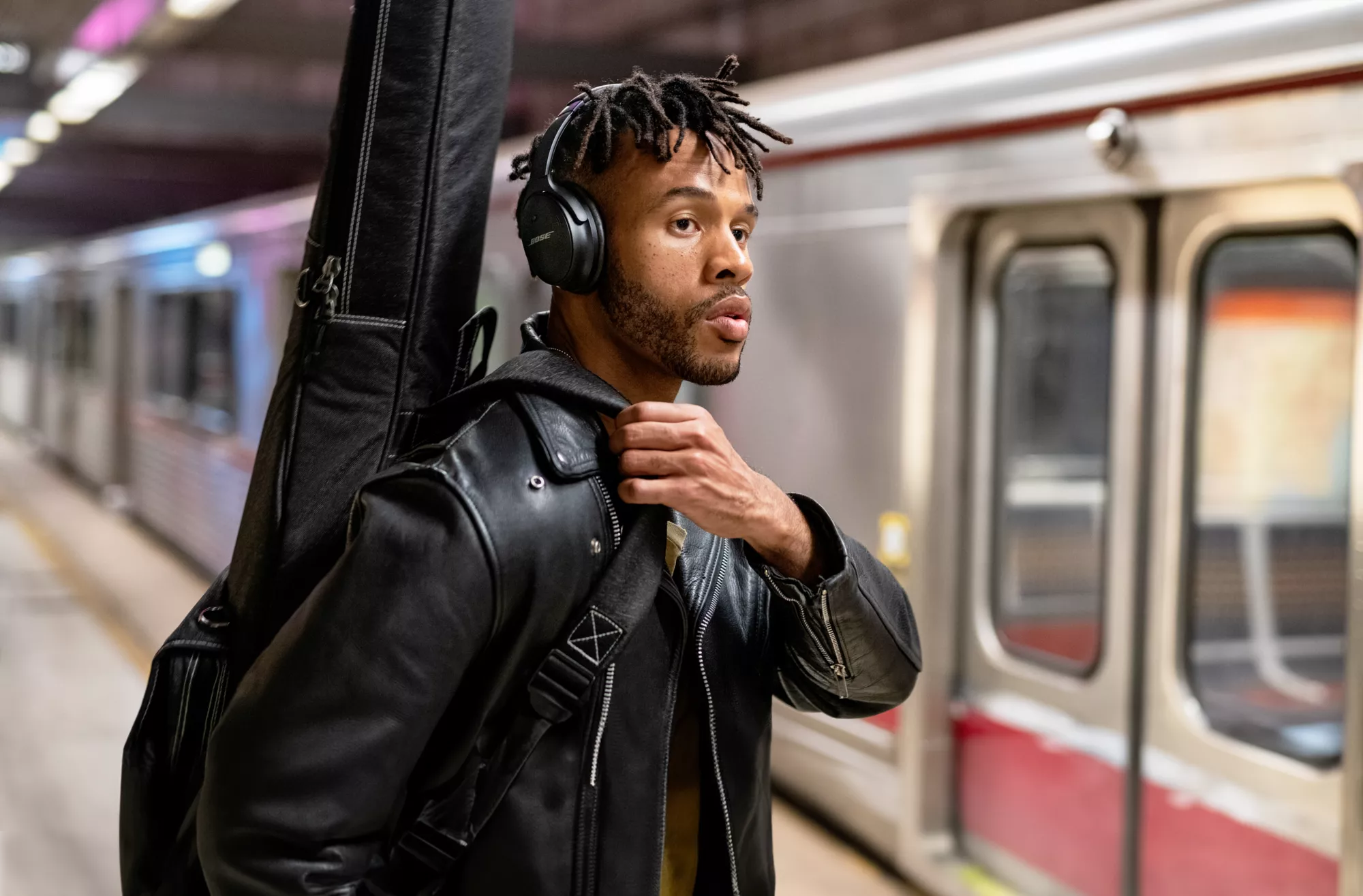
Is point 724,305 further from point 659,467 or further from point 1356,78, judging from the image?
point 1356,78

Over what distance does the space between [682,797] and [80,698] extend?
19.7ft

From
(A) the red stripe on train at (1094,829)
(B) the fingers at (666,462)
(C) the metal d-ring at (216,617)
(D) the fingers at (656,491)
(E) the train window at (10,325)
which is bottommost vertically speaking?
(A) the red stripe on train at (1094,829)

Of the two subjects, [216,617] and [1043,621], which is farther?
[1043,621]

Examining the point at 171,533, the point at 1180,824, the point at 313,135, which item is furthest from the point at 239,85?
the point at 1180,824

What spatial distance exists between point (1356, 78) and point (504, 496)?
223cm

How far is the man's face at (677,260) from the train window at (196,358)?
8.54 meters

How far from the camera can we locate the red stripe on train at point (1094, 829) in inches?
119

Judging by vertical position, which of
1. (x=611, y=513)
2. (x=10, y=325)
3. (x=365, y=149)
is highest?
(x=10, y=325)

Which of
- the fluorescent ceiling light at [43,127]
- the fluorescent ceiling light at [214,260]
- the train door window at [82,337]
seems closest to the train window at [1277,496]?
the fluorescent ceiling light at [214,260]

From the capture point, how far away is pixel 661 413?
4.09 ft

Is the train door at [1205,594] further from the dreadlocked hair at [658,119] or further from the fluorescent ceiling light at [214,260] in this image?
the fluorescent ceiling light at [214,260]

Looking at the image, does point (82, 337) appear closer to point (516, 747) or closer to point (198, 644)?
point (198, 644)

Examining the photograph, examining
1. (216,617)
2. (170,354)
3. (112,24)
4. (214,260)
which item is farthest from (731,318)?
(170,354)

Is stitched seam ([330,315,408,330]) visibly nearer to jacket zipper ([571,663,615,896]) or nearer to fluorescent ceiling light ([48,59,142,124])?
jacket zipper ([571,663,615,896])
